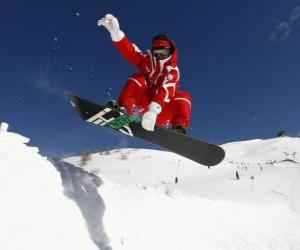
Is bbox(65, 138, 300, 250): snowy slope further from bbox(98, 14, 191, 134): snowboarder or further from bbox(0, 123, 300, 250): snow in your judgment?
bbox(98, 14, 191, 134): snowboarder

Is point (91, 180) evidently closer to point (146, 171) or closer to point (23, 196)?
point (23, 196)

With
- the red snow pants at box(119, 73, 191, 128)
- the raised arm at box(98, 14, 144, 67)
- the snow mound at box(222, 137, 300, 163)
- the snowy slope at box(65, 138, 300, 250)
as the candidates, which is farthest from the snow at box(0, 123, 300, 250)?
the snow mound at box(222, 137, 300, 163)

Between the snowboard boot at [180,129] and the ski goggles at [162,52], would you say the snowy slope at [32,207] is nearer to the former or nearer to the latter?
the snowboard boot at [180,129]

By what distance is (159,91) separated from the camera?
624 centimetres

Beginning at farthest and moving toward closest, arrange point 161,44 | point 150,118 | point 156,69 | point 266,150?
point 266,150 < point 156,69 < point 161,44 < point 150,118

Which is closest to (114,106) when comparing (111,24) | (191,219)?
(111,24)

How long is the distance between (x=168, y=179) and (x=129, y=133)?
1802 centimetres

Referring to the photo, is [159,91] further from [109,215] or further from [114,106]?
[109,215]

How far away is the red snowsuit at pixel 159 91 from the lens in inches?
249

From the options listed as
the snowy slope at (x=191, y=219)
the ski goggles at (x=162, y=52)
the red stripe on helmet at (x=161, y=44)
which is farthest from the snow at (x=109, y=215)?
the red stripe on helmet at (x=161, y=44)

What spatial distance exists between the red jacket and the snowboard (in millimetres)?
526

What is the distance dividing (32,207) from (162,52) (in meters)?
3.50

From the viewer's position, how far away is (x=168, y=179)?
78.6 feet

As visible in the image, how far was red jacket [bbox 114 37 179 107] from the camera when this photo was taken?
6.29 metres
